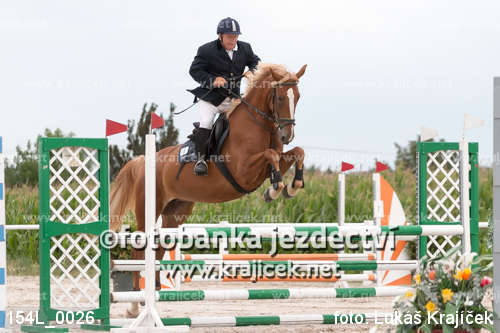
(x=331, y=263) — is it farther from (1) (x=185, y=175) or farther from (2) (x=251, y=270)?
(1) (x=185, y=175)

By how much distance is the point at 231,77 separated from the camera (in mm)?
5004

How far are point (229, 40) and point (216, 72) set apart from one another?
26cm

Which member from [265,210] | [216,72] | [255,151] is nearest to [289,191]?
[255,151]

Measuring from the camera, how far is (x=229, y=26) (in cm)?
486

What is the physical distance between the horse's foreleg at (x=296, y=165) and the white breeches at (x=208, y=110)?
25.8 inches

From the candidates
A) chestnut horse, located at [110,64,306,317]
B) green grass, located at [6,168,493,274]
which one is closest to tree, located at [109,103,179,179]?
green grass, located at [6,168,493,274]

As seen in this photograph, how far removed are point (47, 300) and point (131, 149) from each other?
1084 cm

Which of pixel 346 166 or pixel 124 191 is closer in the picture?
pixel 124 191

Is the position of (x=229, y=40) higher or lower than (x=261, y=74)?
higher

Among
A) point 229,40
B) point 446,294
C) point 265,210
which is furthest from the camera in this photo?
point 265,210

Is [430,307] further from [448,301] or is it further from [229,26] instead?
[229,26]

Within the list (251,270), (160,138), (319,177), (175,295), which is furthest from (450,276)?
(160,138)

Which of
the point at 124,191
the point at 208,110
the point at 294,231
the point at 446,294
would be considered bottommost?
the point at 446,294

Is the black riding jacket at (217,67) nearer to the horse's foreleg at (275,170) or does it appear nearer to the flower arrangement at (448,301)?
the horse's foreleg at (275,170)
